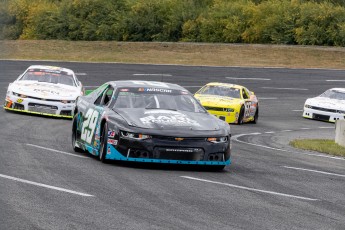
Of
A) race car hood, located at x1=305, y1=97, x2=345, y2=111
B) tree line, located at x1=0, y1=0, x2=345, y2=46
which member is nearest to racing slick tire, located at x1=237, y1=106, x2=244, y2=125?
race car hood, located at x1=305, y1=97, x2=345, y2=111

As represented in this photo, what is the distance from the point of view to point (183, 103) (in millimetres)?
14445

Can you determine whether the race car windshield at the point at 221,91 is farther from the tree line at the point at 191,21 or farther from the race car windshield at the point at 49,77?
the tree line at the point at 191,21

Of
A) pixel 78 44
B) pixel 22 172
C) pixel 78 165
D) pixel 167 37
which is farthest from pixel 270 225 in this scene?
pixel 167 37

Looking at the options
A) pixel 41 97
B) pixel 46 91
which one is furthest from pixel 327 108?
pixel 41 97

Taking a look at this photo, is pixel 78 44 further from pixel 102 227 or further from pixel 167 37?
pixel 102 227

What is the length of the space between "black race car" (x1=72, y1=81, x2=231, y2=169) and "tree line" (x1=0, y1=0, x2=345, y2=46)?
39604 millimetres

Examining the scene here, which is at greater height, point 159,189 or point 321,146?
point 159,189

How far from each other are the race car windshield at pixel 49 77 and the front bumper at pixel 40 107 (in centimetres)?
142

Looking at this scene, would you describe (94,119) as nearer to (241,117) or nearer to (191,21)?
(241,117)

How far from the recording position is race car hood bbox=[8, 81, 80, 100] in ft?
79.5

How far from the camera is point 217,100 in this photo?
28.2 m

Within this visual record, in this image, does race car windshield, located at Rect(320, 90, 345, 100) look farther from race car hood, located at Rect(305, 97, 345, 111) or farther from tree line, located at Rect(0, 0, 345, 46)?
tree line, located at Rect(0, 0, 345, 46)

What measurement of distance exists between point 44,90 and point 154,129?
1191 cm

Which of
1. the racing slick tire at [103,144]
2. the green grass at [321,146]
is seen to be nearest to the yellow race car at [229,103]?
the green grass at [321,146]
